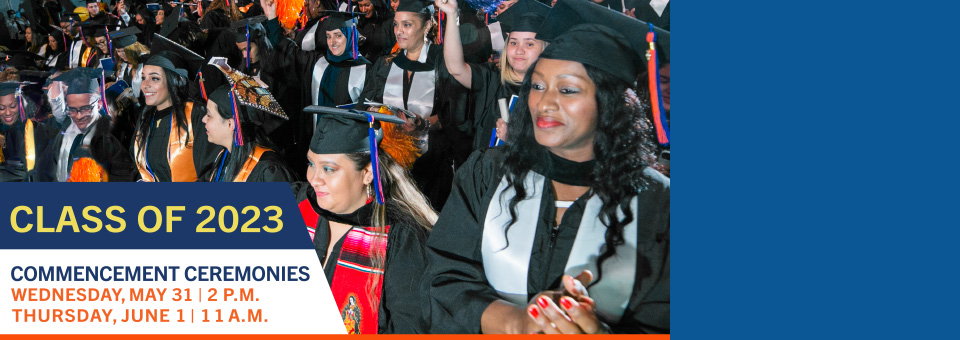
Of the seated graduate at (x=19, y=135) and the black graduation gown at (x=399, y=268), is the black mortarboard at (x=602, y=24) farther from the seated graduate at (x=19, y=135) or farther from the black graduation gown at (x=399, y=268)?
the seated graduate at (x=19, y=135)

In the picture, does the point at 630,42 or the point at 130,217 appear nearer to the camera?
the point at 630,42

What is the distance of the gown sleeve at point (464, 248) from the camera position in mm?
2473

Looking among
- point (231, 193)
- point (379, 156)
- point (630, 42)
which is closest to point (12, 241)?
point (231, 193)

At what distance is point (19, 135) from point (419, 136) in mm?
1495

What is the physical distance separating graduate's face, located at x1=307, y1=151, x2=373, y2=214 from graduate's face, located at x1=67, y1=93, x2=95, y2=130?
0.86 metres

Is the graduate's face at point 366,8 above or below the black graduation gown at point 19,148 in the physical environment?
above

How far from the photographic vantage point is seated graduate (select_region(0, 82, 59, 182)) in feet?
8.87

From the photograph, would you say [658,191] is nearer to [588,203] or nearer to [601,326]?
[588,203]

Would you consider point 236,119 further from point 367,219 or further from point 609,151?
point 609,151

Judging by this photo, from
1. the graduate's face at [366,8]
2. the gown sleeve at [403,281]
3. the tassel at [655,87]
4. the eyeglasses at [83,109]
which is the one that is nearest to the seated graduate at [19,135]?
the eyeglasses at [83,109]

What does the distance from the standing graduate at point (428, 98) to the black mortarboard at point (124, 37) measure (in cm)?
96

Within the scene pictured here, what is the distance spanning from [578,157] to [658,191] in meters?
0.29

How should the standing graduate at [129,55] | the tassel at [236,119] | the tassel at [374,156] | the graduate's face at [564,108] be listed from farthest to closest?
the standing graduate at [129,55] → the tassel at [236,119] → the tassel at [374,156] → the graduate's face at [564,108]

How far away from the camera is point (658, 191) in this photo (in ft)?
8.00
